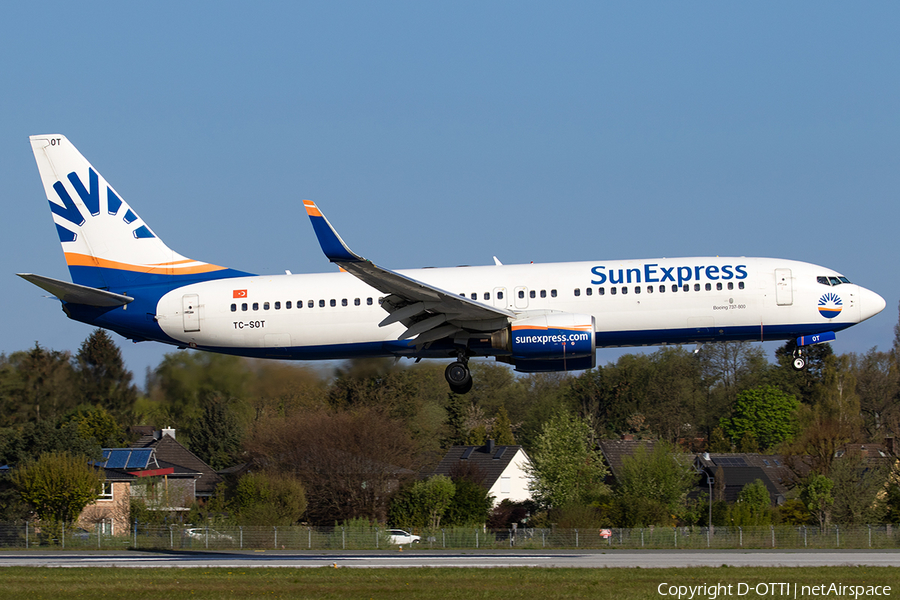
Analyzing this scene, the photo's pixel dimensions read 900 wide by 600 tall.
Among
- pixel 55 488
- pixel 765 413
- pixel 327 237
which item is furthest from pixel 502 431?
pixel 327 237

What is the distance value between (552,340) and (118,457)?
44696 mm

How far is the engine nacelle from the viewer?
31.6 metres

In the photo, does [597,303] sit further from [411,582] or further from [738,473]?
[738,473]

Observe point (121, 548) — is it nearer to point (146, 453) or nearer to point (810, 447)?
point (146, 453)

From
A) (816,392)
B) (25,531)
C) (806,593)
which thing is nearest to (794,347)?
(806,593)

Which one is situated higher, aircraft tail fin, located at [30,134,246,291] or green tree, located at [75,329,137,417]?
aircraft tail fin, located at [30,134,246,291]

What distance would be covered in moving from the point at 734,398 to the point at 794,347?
88100 millimetres

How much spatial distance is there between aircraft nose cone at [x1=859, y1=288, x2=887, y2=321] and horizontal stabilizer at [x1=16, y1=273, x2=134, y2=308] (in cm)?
2484

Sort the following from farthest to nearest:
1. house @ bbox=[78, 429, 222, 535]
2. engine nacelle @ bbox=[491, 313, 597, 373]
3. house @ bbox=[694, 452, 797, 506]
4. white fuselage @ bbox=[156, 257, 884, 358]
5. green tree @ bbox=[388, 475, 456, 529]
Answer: house @ bbox=[694, 452, 797, 506], green tree @ bbox=[388, 475, 456, 529], house @ bbox=[78, 429, 222, 535], white fuselage @ bbox=[156, 257, 884, 358], engine nacelle @ bbox=[491, 313, 597, 373]

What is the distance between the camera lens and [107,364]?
5281 centimetres

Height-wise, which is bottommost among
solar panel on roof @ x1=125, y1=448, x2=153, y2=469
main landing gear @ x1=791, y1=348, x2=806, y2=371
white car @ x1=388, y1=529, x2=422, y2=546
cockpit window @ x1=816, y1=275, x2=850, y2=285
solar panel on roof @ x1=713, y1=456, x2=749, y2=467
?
white car @ x1=388, y1=529, x2=422, y2=546

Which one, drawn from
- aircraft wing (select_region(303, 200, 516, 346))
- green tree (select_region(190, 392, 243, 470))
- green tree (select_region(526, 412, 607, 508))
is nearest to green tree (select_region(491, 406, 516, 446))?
green tree (select_region(526, 412, 607, 508))

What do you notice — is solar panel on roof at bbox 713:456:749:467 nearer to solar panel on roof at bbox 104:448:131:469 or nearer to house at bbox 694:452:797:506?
house at bbox 694:452:797:506

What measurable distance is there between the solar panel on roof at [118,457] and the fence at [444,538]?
529 inches
